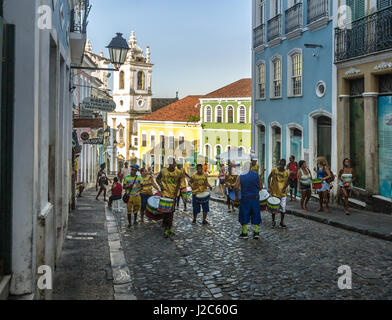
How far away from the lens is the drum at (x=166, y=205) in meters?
11.5

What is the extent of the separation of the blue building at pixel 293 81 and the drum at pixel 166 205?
8090 millimetres

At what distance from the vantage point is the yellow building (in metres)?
67.8

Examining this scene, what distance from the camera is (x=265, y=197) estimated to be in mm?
12805

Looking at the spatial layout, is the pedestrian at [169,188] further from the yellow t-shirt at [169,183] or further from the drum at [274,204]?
Result: the drum at [274,204]

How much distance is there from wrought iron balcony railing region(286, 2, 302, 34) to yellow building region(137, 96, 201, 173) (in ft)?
143

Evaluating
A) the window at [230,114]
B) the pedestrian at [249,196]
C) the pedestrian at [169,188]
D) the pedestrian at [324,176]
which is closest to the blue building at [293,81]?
the pedestrian at [324,176]

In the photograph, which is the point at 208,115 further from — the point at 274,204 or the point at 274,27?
the point at 274,204

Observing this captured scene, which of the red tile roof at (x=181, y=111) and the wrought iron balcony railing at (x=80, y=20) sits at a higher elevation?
the red tile roof at (x=181, y=111)

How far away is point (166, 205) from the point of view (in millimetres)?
11516

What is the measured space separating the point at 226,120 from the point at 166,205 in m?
49.0

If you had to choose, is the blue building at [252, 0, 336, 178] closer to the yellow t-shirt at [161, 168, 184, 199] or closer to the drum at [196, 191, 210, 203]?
the drum at [196, 191, 210, 203]

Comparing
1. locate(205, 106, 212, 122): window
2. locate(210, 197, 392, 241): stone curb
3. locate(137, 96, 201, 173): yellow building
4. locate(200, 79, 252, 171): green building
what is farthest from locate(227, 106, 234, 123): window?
locate(210, 197, 392, 241): stone curb

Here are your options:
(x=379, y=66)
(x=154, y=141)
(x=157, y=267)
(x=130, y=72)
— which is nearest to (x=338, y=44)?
(x=379, y=66)

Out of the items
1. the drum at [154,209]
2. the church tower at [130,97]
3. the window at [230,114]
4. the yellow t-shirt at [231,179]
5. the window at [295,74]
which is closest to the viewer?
the drum at [154,209]
